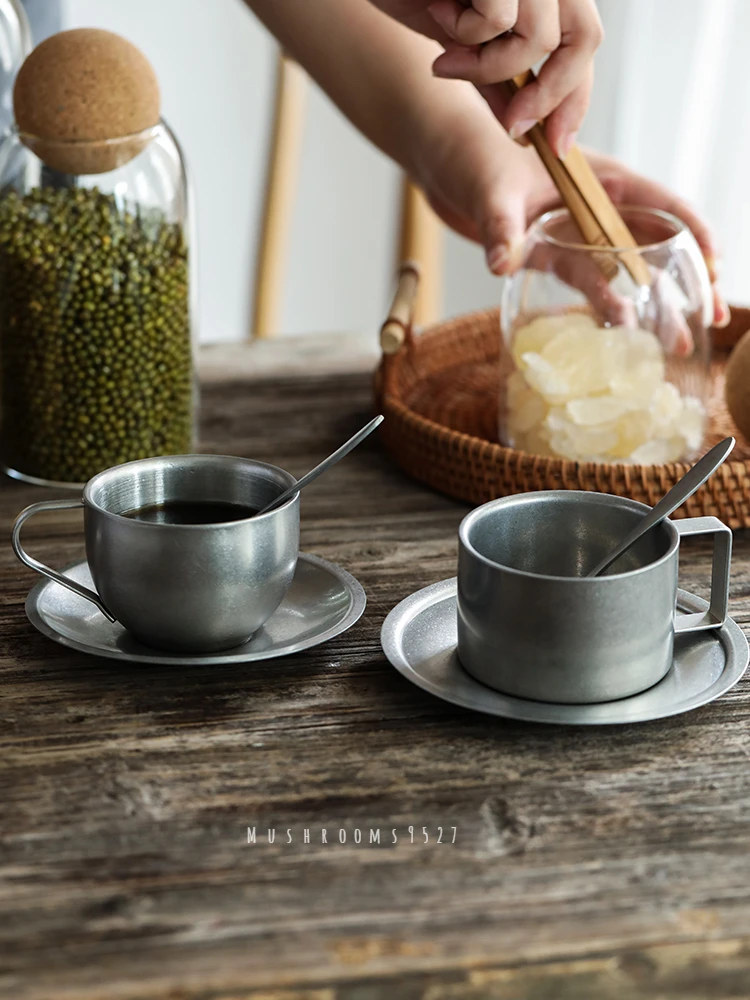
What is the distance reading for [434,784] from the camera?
0.56m

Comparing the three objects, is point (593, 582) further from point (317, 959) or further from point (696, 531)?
point (317, 959)

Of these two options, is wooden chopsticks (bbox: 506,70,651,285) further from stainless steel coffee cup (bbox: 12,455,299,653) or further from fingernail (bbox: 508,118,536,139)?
stainless steel coffee cup (bbox: 12,455,299,653)

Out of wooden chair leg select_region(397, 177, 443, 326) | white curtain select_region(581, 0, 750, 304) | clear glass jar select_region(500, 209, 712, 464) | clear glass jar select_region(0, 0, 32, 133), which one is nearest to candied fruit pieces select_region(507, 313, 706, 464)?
clear glass jar select_region(500, 209, 712, 464)

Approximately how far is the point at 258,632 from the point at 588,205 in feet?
1.56

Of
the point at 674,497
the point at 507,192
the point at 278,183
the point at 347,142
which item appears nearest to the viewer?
the point at 674,497

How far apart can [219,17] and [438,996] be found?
2.43m

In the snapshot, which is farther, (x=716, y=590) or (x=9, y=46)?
(x=9, y=46)

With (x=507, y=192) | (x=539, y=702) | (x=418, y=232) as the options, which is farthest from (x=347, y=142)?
(x=539, y=702)

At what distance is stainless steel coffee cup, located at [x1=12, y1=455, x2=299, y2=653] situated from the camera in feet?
2.04

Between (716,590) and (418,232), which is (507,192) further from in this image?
(418,232)

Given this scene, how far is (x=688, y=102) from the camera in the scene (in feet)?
6.89

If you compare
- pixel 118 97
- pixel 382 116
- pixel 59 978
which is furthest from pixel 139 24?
pixel 59 978

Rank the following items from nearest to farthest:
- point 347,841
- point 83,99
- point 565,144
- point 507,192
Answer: point 347,841
point 83,99
point 565,144
point 507,192

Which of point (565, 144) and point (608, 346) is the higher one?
point (565, 144)
